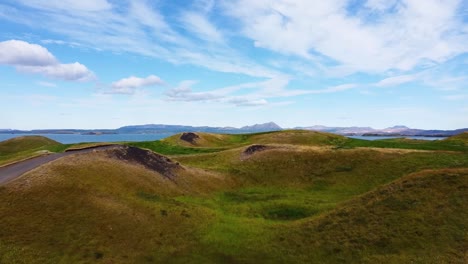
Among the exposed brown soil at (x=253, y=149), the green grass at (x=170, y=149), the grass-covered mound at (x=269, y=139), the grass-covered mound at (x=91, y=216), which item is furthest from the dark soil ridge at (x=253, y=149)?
the grass-covered mound at (x=269, y=139)

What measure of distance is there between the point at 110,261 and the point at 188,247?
20.4ft

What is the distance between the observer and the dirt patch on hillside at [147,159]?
45.8 m

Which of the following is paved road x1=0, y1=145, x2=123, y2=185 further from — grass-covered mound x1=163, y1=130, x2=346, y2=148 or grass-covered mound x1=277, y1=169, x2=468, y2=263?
grass-covered mound x1=163, y1=130, x2=346, y2=148

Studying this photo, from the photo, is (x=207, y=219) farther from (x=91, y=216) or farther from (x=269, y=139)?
(x=269, y=139)

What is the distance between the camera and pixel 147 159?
4812 cm

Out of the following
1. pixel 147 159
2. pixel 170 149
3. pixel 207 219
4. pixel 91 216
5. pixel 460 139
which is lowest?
pixel 207 219

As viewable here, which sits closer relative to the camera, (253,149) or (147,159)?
(147,159)

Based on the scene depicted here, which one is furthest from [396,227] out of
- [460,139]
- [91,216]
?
[460,139]

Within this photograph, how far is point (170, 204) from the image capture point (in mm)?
35812

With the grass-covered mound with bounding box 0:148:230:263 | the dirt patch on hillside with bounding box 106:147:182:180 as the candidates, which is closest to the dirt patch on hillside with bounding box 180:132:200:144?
the dirt patch on hillside with bounding box 106:147:182:180

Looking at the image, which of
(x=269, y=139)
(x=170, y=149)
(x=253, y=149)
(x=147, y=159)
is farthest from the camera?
(x=269, y=139)

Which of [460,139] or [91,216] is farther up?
[460,139]

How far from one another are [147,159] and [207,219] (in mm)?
18529

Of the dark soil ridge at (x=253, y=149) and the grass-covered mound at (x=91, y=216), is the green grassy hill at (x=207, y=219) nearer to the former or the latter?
the grass-covered mound at (x=91, y=216)
